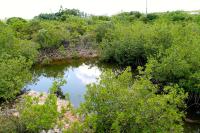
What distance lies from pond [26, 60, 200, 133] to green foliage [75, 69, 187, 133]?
10.2 meters

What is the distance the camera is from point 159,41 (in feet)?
103

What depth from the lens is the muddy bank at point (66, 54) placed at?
131 feet

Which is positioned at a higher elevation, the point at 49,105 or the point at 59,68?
the point at 49,105

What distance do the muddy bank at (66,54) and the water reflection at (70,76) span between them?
8.20 ft

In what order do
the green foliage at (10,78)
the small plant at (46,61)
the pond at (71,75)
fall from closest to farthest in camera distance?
1. the green foliage at (10,78)
2. the pond at (71,75)
3. the small plant at (46,61)

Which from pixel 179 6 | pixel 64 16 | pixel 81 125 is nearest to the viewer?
pixel 81 125

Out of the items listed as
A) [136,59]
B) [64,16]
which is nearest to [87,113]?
[136,59]

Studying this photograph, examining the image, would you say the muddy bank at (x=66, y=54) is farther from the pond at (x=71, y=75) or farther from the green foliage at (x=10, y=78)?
the green foliage at (x=10, y=78)

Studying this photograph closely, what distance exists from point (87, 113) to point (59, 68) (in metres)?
21.9

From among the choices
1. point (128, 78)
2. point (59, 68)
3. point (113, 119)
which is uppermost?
point (128, 78)

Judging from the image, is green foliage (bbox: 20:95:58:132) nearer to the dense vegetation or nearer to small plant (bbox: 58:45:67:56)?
the dense vegetation

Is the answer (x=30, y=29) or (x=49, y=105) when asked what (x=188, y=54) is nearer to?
(x=49, y=105)

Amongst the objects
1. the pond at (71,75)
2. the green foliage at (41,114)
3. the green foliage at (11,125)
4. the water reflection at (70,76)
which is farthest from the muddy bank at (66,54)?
the green foliage at (41,114)

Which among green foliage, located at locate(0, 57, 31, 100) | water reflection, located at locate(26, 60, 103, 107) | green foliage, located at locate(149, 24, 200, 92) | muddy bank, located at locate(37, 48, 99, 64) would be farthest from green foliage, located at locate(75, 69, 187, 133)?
muddy bank, located at locate(37, 48, 99, 64)
